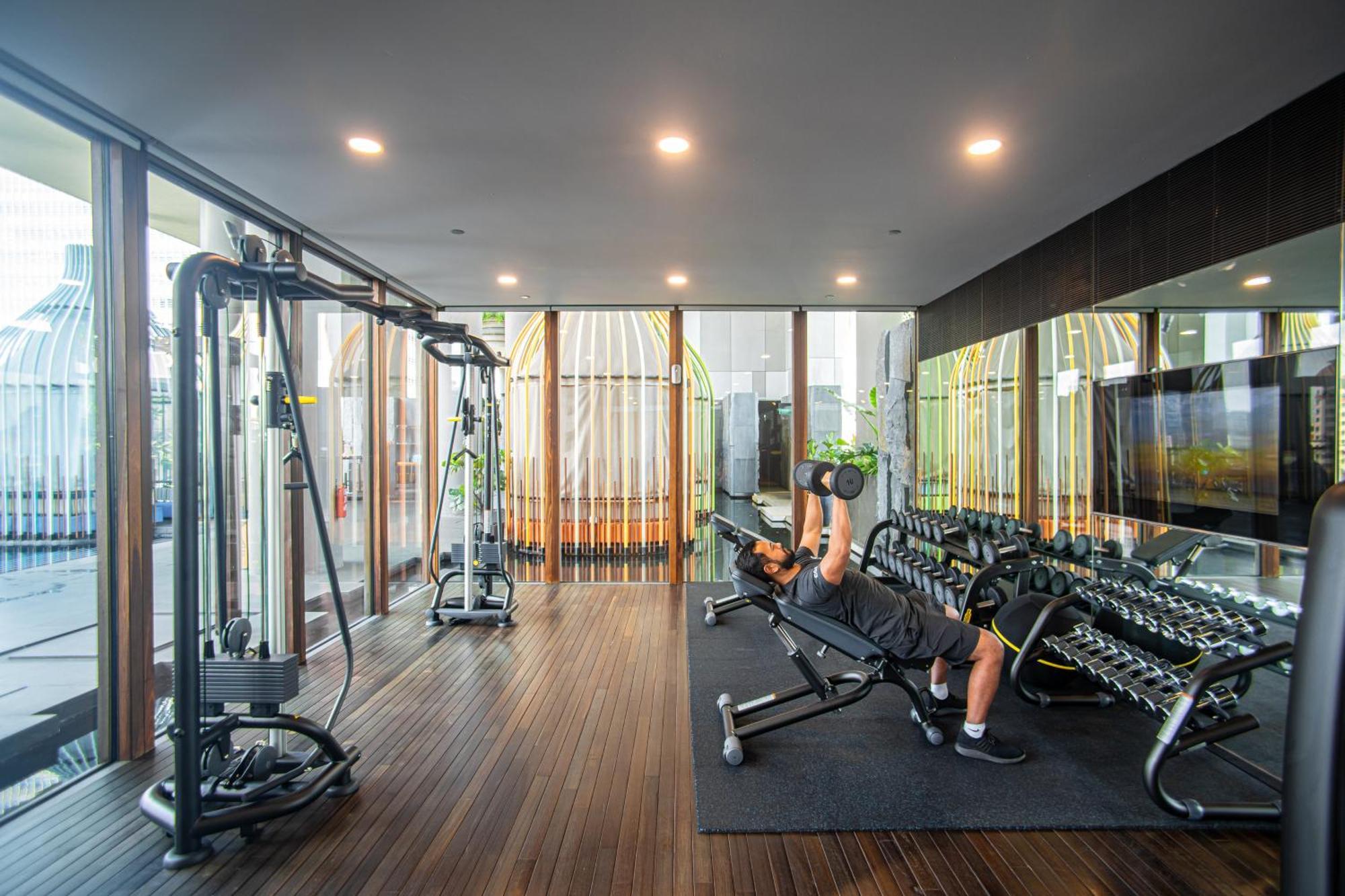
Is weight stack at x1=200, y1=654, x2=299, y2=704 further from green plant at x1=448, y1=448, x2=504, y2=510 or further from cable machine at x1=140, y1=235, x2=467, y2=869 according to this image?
green plant at x1=448, y1=448, x2=504, y2=510

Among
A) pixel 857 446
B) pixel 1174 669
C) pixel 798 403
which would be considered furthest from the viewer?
pixel 857 446

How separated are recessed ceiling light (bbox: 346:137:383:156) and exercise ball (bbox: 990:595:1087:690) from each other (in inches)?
148

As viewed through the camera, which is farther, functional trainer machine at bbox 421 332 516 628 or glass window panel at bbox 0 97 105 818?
functional trainer machine at bbox 421 332 516 628

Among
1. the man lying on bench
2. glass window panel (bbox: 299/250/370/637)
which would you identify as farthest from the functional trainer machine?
the man lying on bench

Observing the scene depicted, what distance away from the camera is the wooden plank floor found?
6.77ft

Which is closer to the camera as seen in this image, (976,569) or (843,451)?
(976,569)

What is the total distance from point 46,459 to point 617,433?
4.20m

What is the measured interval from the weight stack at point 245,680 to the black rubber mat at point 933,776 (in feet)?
5.20

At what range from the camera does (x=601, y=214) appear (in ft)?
12.6

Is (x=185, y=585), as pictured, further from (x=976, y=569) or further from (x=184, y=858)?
(x=976, y=569)

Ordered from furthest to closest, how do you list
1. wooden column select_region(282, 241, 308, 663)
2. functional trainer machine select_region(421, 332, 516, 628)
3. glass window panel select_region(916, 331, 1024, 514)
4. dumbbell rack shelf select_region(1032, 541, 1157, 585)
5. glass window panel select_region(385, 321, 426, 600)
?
1. glass window panel select_region(385, 321, 426, 600)
2. functional trainer machine select_region(421, 332, 516, 628)
3. glass window panel select_region(916, 331, 1024, 514)
4. wooden column select_region(282, 241, 308, 663)
5. dumbbell rack shelf select_region(1032, 541, 1157, 585)

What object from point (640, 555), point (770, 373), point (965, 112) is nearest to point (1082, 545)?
point (965, 112)

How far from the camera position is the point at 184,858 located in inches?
84.9

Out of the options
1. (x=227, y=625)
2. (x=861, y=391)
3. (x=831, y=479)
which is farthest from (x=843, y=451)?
(x=227, y=625)
